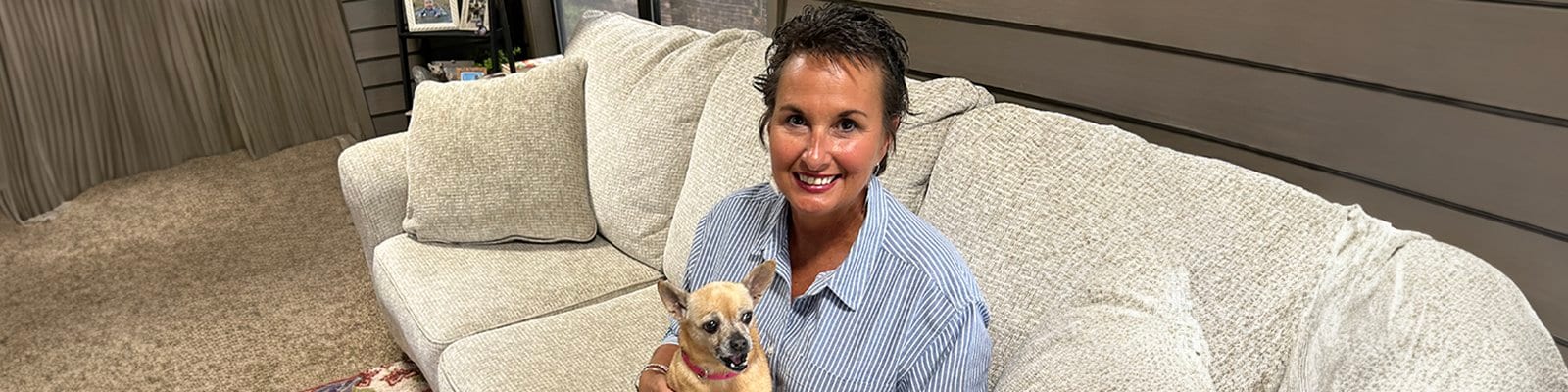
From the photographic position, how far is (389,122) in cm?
431

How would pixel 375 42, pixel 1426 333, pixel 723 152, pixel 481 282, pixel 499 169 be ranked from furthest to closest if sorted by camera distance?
pixel 375 42, pixel 499 169, pixel 481 282, pixel 723 152, pixel 1426 333

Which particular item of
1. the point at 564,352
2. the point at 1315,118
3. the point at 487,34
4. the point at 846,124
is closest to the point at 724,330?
the point at 846,124

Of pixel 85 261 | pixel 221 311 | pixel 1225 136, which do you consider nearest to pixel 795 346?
pixel 1225 136

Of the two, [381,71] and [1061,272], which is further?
[381,71]

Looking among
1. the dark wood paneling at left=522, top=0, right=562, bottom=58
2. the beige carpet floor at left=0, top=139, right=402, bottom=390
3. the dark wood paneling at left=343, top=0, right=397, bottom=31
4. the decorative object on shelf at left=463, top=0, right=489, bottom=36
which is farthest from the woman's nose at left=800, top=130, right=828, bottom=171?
the dark wood paneling at left=343, top=0, right=397, bottom=31

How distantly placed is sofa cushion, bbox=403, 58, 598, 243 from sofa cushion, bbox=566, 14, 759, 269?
58 mm

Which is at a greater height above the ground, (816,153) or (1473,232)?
(816,153)

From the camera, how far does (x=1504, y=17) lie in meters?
1.11

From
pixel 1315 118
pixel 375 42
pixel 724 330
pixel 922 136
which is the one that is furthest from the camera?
pixel 375 42

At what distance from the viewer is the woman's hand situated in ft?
3.81

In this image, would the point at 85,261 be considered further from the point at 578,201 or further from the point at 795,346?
the point at 795,346

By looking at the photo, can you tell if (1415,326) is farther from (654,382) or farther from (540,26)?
(540,26)

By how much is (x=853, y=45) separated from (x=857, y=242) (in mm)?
214

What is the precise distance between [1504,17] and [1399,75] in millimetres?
129
